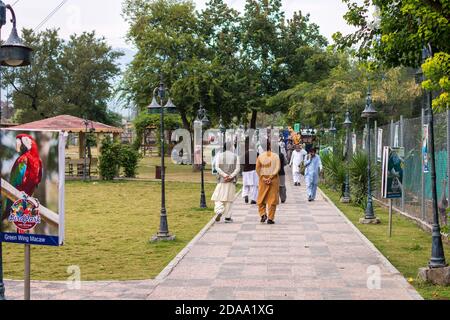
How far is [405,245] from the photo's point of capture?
39.2 feet

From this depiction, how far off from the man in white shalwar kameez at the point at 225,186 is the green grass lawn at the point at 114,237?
64 centimetres

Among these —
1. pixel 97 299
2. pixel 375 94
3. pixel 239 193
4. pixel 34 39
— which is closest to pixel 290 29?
pixel 375 94

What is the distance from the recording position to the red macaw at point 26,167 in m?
6.27

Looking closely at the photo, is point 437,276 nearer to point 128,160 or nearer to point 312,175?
point 312,175

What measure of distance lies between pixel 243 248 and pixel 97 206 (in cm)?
982

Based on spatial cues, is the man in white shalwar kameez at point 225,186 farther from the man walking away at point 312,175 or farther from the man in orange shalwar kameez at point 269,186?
the man walking away at point 312,175

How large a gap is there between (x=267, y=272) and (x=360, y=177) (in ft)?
34.4

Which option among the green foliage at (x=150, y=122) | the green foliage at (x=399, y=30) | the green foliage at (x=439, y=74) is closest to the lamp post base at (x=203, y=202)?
the green foliage at (x=399, y=30)

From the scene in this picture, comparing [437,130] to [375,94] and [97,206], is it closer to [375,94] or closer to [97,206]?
[97,206]

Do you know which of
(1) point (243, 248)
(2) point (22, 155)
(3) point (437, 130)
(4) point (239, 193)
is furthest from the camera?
(4) point (239, 193)

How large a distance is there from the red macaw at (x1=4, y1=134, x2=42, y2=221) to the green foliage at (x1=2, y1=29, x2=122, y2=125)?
4639 cm

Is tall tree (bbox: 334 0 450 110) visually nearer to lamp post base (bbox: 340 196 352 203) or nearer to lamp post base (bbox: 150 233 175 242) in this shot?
lamp post base (bbox: 150 233 175 242)

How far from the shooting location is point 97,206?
2008 centimetres

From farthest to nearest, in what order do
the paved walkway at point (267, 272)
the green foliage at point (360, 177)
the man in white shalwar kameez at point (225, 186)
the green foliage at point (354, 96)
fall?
1. the green foliage at point (354, 96)
2. the green foliage at point (360, 177)
3. the man in white shalwar kameez at point (225, 186)
4. the paved walkway at point (267, 272)
